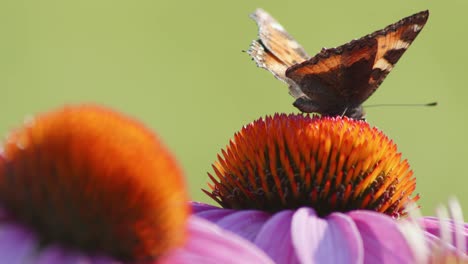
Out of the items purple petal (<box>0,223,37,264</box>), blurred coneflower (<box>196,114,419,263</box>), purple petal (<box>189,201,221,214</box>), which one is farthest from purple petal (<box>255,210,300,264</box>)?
purple petal (<box>0,223,37,264</box>)

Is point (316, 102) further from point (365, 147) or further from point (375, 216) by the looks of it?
point (375, 216)

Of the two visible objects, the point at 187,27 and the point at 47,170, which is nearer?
the point at 47,170

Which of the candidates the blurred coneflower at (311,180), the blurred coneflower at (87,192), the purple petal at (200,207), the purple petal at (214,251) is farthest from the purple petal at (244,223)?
the blurred coneflower at (87,192)

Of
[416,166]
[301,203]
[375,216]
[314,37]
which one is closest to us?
[375,216]

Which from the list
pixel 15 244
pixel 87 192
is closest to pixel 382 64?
pixel 87 192

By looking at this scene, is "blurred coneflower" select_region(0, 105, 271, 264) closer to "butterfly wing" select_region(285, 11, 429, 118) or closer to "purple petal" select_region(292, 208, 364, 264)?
"purple petal" select_region(292, 208, 364, 264)

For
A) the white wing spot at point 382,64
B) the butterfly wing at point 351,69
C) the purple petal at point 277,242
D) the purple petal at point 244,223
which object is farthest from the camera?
the white wing spot at point 382,64

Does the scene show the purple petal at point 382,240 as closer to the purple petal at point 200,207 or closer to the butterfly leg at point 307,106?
the purple petal at point 200,207

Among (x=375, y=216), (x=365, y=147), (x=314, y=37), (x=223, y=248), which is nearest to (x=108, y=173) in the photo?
(x=223, y=248)
